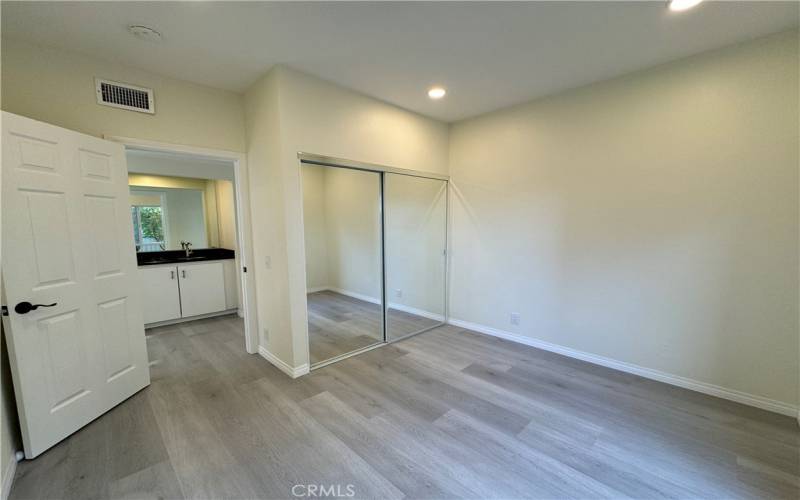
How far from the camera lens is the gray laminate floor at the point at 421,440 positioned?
169cm

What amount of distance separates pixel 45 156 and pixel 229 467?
7.43 feet

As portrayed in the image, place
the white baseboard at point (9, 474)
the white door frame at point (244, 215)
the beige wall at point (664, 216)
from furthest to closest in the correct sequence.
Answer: the white door frame at point (244, 215) → the beige wall at point (664, 216) → the white baseboard at point (9, 474)

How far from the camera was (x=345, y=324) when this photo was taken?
4.15m

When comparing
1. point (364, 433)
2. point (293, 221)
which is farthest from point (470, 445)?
point (293, 221)

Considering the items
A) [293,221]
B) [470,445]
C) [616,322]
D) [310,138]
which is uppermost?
[310,138]

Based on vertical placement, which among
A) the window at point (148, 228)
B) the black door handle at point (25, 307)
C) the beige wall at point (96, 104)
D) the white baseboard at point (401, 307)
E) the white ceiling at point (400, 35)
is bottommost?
the white baseboard at point (401, 307)

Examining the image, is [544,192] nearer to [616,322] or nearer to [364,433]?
[616,322]

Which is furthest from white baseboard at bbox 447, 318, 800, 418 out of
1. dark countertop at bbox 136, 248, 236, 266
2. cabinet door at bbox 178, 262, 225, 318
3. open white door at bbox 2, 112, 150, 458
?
dark countertop at bbox 136, 248, 236, 266

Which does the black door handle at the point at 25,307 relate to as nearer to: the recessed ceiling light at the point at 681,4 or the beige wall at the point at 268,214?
the beige wall at the point at 268,214

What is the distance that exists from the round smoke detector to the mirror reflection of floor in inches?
102

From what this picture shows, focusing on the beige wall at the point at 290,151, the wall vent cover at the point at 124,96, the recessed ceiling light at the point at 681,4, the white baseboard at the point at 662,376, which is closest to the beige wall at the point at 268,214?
the beige wall at the point at 290,151

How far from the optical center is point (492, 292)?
3.86m

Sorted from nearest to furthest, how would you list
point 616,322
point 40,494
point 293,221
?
point 40,494 → point 293,221 → point 616,322

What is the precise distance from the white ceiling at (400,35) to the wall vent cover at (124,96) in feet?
0.61
